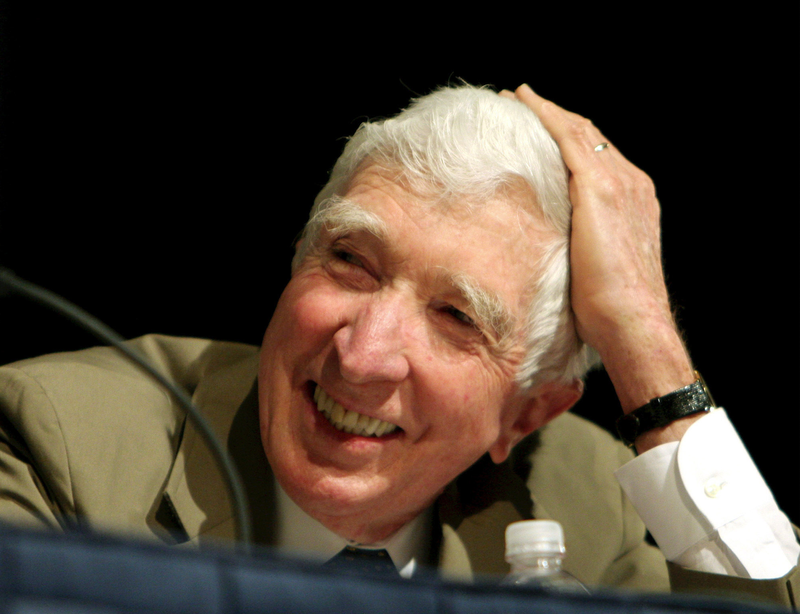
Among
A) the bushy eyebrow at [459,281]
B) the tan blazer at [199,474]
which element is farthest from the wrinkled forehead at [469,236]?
the tan blazer at [199,474]

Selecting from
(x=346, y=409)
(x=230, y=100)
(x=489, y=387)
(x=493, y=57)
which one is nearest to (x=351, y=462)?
(x=346, y=409)

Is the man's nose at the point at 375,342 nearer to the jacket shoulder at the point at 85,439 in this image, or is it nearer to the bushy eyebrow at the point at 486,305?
the bushy eyebrow at the point at 486,305

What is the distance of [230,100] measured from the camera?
213 cm

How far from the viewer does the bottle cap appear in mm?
1069

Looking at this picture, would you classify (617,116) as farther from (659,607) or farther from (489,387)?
(659,607)

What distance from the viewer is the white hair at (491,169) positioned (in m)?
1.58

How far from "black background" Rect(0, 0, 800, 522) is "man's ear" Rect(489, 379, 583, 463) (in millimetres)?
756

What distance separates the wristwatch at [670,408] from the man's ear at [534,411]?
0.53 ft

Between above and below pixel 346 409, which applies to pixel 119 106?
above

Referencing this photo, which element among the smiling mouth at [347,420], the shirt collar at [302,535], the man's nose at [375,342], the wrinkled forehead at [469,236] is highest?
the wrinkled forehead at [469,236]

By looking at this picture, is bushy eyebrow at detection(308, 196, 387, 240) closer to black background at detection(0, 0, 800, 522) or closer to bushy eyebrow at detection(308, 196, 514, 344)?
bushy eyebrow at detection(308, 196, 514, 344)

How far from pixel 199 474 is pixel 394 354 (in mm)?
476

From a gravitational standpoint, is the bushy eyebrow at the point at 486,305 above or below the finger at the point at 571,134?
below

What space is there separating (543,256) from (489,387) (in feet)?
0.96
